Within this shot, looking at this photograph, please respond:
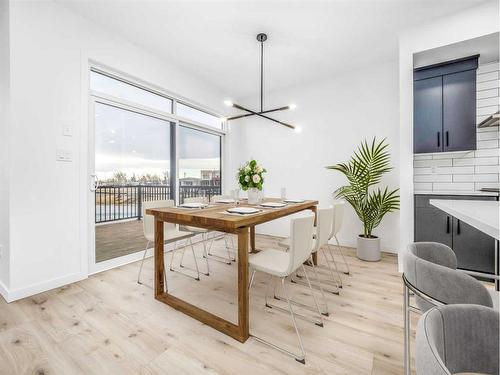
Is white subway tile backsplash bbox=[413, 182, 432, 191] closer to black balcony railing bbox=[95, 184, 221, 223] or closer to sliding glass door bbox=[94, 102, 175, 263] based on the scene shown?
black balcony railing bbox=[95, 184, 221, 223]

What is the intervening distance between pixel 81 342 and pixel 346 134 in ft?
13.1

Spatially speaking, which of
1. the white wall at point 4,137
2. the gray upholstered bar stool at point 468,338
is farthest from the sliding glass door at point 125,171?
the gray upholstered bar stool at point 468,338

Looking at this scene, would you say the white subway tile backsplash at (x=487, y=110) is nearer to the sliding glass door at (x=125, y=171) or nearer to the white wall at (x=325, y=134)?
the white wall at (x=325, y=134)

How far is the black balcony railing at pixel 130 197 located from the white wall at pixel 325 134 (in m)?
1.28

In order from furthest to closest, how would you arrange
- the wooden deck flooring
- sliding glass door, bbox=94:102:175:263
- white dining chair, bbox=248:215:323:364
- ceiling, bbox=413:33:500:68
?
the wooden deck flooring
sliding glass door, bbox=94:102:175:263
ceiling, bbox=413:33:500:68
white dining chair, bbox=248:215:323:364

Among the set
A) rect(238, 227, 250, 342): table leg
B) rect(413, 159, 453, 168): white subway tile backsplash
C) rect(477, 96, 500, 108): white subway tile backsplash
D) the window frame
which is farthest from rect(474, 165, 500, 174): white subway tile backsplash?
the window frame

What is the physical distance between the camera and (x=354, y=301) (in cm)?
210

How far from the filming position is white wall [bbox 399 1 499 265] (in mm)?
2379

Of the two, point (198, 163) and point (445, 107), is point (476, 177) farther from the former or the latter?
point (198, 163)

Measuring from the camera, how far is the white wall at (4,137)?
2111 millimetres

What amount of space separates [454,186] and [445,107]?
998 millimetres

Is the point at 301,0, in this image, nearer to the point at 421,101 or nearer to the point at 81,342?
the point at 421,101

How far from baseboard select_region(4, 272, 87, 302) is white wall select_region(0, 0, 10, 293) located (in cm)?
13

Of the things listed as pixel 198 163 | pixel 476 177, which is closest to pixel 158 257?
pixel 198 163
